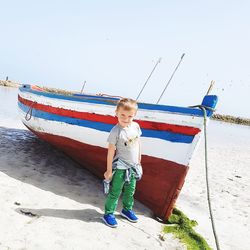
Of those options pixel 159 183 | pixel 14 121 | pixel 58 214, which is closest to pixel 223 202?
pixel 159 183

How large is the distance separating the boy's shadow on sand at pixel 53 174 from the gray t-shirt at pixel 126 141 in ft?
3.22

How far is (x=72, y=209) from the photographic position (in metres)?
4.47

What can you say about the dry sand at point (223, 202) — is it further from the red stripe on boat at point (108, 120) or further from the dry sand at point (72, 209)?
the red stripe on boat at point (108, 120)

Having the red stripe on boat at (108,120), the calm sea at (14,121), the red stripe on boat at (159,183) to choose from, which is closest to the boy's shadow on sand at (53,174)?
the red stripe on boat at (159,183)

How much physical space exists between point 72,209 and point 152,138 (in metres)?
1.58

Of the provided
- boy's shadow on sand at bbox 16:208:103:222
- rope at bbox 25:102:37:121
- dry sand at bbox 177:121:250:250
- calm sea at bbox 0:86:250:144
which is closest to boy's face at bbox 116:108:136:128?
boy's shadow on sand at bbox 16:208:103:222

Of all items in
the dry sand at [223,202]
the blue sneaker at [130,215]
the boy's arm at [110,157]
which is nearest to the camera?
the boy's arm at [110,157]

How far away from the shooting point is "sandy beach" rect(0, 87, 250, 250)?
3.65 m

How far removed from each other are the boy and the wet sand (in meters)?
0.34

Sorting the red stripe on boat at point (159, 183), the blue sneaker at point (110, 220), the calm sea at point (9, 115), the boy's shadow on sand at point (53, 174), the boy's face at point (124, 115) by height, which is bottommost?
the calm sea at point (9, 115)

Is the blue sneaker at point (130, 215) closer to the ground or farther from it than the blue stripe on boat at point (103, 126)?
closer to the ground

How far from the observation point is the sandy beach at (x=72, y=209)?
3.65 meters

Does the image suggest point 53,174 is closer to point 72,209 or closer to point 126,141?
point 72,209

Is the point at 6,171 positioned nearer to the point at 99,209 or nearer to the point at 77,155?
the point at 77,155
